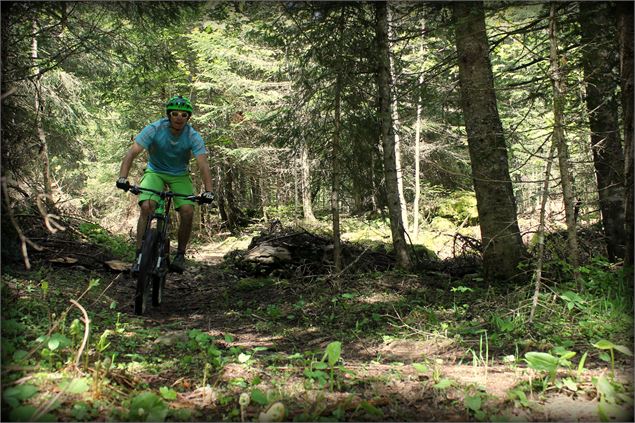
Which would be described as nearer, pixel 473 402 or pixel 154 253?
pixel 473 402

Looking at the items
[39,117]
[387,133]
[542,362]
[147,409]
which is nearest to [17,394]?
[147,409]

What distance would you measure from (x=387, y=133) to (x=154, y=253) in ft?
13.5

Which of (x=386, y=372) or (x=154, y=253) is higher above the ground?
(x=154, y=253)

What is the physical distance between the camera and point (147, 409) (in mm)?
2283

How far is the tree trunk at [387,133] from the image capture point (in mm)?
7094

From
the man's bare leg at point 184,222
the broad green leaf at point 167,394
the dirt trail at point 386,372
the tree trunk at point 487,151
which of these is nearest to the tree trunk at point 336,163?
the dirt trail at point 386,372

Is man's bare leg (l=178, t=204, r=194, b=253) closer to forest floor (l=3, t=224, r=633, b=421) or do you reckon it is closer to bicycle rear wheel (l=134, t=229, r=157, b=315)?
bicycle rear wheel (l=134, t=229, r=157, b=315)

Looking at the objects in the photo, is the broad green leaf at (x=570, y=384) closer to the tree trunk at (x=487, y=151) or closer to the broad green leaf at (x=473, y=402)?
the broad green leaf at (x=473, y=402)

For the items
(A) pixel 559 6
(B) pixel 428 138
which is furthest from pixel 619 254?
(B) pixel 428 138

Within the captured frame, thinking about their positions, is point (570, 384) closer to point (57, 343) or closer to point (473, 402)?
point (473, 402)

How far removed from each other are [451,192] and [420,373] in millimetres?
19150

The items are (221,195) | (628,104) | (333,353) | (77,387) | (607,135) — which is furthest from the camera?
(221,195)

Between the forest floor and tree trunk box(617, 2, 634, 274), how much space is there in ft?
3.75

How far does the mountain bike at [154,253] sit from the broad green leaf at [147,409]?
9.61 feet
